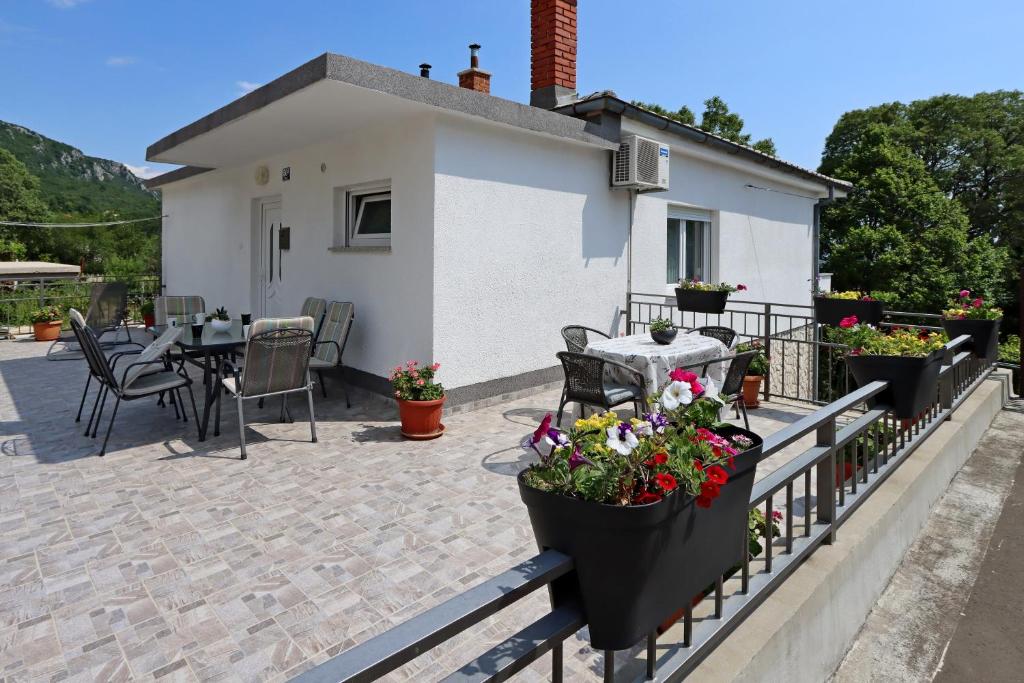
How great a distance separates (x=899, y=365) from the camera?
315cm

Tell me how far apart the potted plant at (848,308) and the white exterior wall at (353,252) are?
3.81 m

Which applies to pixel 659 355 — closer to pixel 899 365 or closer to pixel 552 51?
pixel 899 365

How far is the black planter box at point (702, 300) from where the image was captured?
21.8 feet

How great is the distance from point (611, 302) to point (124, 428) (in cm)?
527

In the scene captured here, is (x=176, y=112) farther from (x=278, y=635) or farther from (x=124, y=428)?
(x=278, y=635)

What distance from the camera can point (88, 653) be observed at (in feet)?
7.25

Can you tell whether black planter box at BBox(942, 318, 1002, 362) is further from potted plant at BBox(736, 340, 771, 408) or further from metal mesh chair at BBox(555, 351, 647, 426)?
metal mesh chair at BBox(555, 351, 647, 426)

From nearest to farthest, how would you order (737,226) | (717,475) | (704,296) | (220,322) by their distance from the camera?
1. (717,475)
2. (220,322)
3. (704,296)
4. (737,226)

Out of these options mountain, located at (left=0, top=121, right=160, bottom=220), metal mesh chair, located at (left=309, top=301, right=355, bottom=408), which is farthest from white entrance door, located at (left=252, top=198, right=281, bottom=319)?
mountain, located at (left=0, top=121, right=160, bottom=220)

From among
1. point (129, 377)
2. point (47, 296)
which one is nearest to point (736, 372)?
point (129, 377)

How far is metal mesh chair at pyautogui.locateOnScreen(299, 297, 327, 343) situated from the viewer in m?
6.58

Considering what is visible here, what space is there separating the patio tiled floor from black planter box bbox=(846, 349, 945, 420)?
4.34 ft

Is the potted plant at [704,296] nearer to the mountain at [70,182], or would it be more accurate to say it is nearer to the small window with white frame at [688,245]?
the small window with white frame at [688,245]

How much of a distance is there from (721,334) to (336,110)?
4.30 metres
